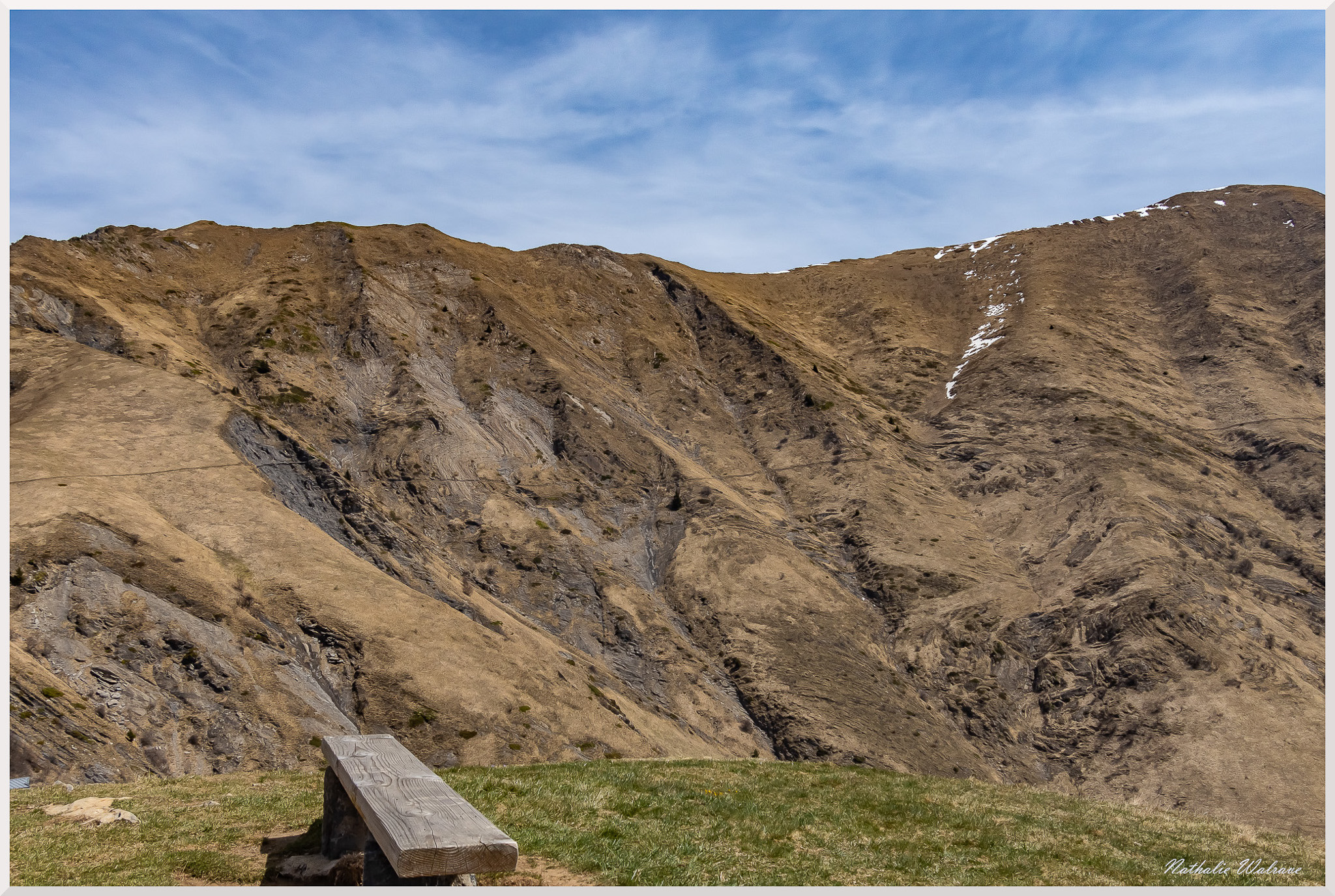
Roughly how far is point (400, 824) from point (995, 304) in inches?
3015

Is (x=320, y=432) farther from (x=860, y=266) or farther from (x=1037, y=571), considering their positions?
(x=860, y=266)

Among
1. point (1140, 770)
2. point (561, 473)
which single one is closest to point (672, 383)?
point (561, 473)

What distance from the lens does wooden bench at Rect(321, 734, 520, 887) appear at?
6297 millimetres

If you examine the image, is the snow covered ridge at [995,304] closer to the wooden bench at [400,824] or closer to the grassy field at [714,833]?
the grassy field at [714,833]

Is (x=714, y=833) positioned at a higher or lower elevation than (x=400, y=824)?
lower

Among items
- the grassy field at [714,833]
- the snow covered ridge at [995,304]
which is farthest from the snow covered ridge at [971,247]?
the grassy field at [714,833]

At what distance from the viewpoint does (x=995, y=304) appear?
251ft
